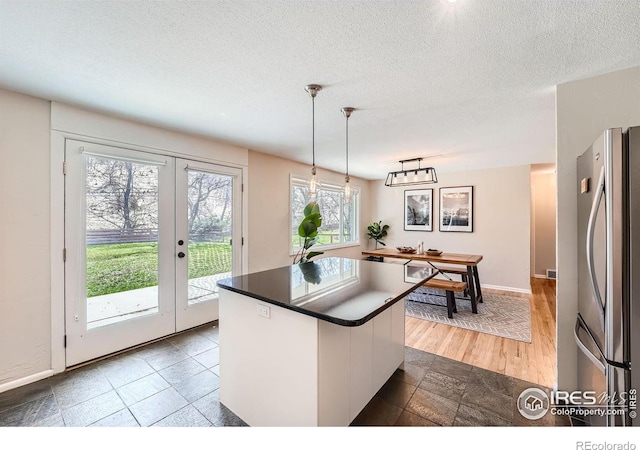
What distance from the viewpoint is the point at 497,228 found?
4.88 meters

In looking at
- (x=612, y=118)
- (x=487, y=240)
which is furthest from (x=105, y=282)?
(x=487, y=240)

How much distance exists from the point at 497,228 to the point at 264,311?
4.96 meters

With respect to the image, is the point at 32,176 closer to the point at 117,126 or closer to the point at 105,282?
the point at 117,126

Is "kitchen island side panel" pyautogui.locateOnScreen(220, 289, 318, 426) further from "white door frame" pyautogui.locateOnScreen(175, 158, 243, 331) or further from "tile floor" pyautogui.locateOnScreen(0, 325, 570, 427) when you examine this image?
"white door frame" pyautogui.locateOnScreen(175, 158, 243, 331)

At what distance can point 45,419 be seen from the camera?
1.70 meters

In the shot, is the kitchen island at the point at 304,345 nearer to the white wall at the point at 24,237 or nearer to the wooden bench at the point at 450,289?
the white wall at the point at 24,237

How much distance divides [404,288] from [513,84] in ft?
5.61

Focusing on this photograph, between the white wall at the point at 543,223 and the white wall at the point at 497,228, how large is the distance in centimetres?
162

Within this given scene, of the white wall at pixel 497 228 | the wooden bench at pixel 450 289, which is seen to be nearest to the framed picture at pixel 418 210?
the white wall at pixel 497 228

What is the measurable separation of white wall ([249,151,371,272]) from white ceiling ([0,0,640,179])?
1.22 meters

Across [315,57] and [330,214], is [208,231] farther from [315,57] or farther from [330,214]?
[330,214]

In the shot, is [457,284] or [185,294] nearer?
[185,294]

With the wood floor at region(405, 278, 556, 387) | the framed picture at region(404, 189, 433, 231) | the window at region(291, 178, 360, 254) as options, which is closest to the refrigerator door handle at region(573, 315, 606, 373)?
the wood floor at region(405, 278, 556, 387)

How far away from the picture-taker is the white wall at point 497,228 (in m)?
4.64
